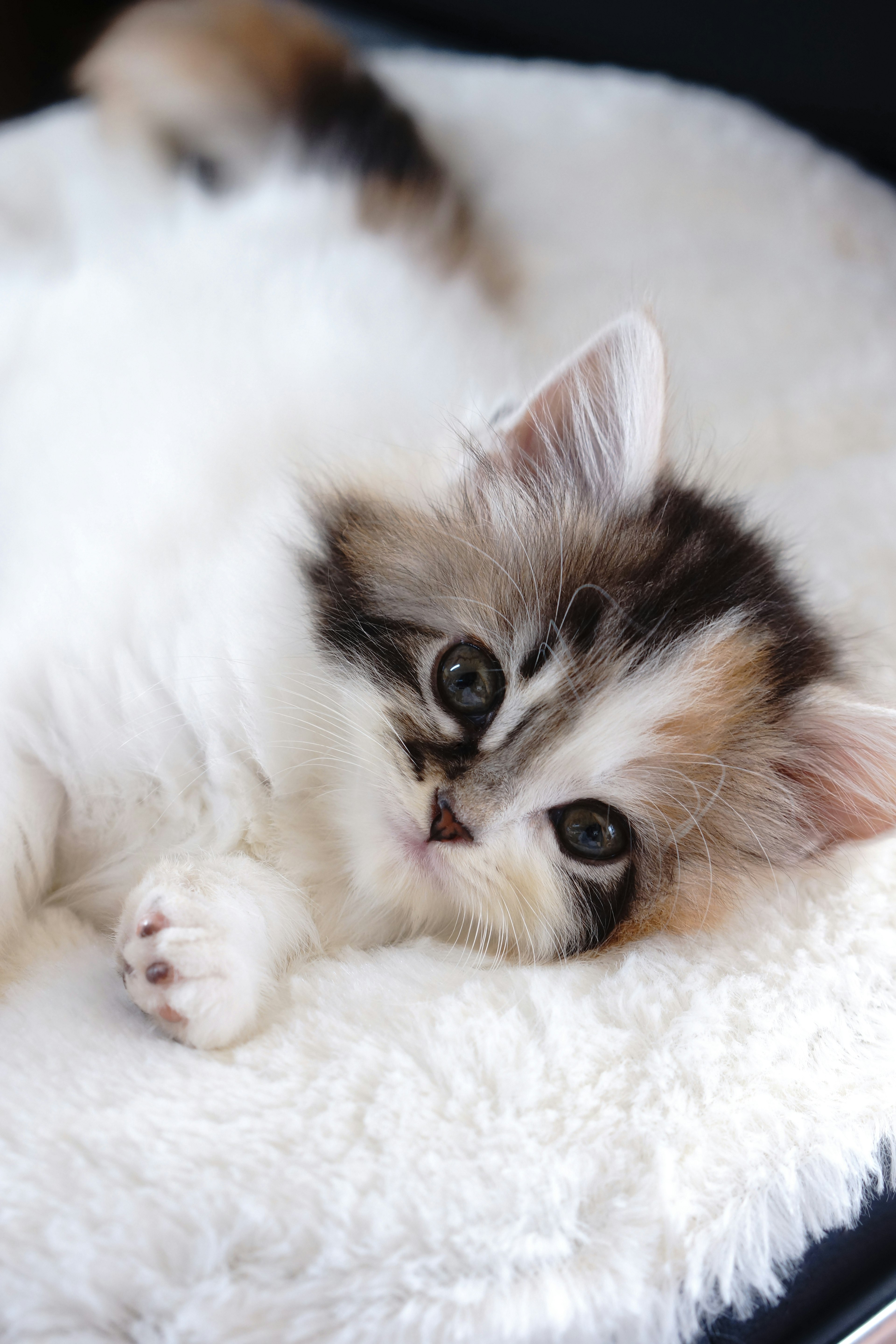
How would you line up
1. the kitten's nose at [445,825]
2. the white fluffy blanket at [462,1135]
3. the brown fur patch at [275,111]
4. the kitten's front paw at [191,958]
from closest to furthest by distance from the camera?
the white fluffy blanket at [462,1135] → the kitten's front paw at [191,958] → the kitten's nose at [445,825] → the brown fur patch at [275,111]

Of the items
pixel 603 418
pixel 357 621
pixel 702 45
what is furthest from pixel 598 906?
pixel 702 45

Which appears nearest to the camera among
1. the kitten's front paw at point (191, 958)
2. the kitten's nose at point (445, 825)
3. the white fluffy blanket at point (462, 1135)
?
the white fluffy blanket at point (462, 1135)

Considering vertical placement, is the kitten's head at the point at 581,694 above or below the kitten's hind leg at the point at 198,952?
above

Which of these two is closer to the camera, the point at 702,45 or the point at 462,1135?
the point at 462,1135

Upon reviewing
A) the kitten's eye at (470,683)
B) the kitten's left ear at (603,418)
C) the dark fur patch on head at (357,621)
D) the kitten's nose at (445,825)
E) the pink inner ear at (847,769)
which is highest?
the kitten's left ear at (603,418)

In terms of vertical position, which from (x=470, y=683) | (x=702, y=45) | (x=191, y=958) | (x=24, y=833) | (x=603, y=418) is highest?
(x=702, y=45)

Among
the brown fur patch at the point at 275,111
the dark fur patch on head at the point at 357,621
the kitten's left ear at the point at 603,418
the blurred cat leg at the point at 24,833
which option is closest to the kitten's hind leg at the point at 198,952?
the blurred cat leg at the point at 24,833

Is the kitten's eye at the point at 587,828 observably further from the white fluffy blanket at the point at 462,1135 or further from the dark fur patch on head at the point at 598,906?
the white fluffy blanket at the point at 462,1135

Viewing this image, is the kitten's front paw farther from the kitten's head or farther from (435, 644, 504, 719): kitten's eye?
(435, 644, 504, 719): kitten's eye

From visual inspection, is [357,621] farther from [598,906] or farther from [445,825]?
[598,906]
